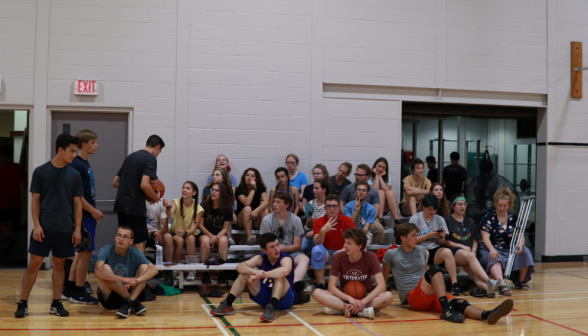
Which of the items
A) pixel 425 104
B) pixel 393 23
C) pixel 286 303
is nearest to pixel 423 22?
pixel 393 23

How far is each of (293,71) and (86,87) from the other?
286 cm

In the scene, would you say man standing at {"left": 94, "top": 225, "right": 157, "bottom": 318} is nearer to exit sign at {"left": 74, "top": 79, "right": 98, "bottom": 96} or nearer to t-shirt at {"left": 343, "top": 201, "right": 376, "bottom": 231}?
t-shirt at {"left": 343, "top": 201, "right": 376, "bottom": 231}

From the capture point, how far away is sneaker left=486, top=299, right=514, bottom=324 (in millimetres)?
4457

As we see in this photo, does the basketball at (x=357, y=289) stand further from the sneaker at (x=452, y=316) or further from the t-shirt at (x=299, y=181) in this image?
the t-shirt at (x=299, y=181)

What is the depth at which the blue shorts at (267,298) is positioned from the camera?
4871 millimetres

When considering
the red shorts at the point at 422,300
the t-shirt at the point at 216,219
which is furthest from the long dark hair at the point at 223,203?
the red shorts at the point at 422,300

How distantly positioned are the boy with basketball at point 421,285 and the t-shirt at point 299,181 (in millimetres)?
2258

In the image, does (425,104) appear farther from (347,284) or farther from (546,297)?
(347,284)

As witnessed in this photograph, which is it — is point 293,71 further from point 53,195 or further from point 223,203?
point 53,195

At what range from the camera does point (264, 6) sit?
7410mm

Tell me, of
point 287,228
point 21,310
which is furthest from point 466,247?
point 21,310

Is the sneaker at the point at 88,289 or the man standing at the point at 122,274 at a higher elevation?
the man standing at the point at 122,274

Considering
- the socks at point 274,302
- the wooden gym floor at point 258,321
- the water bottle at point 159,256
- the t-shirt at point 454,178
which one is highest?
the t-shirt at point 454,178

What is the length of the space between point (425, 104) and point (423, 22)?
49.7 inches
